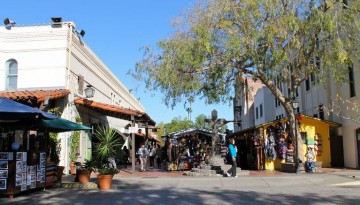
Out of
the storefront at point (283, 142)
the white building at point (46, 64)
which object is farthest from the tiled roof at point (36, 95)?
the storefront at point (283, 142)

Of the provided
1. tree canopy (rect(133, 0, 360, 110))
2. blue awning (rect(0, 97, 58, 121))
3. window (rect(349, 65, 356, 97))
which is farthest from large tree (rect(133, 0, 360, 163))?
blue awning (rect(0, 97, 58, 121))

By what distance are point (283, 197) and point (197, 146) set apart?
15193 mm

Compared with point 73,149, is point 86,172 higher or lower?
lower

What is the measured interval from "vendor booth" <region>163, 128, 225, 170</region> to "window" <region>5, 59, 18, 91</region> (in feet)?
32.6

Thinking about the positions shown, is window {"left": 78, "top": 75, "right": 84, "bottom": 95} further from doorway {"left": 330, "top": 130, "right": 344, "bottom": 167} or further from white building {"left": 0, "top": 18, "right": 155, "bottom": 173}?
doorway {"left": 330, "top": 130, "right": 344, "bottom": 167}

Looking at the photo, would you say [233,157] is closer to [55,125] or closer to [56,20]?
[55,125]

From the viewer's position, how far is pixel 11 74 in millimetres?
21547

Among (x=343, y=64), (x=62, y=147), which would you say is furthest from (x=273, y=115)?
(x=62, y=147)

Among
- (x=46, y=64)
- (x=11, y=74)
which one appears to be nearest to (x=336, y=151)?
(x=46, y=64)

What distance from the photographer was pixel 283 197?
11844 millimetres

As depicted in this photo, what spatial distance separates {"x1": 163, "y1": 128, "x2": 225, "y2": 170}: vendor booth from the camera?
84.3 ft

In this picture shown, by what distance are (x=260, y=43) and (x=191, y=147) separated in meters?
10.8

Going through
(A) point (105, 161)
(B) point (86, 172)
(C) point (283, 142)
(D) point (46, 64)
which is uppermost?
(D) point (46, 64)

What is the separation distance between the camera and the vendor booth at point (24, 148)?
38.6 ft
